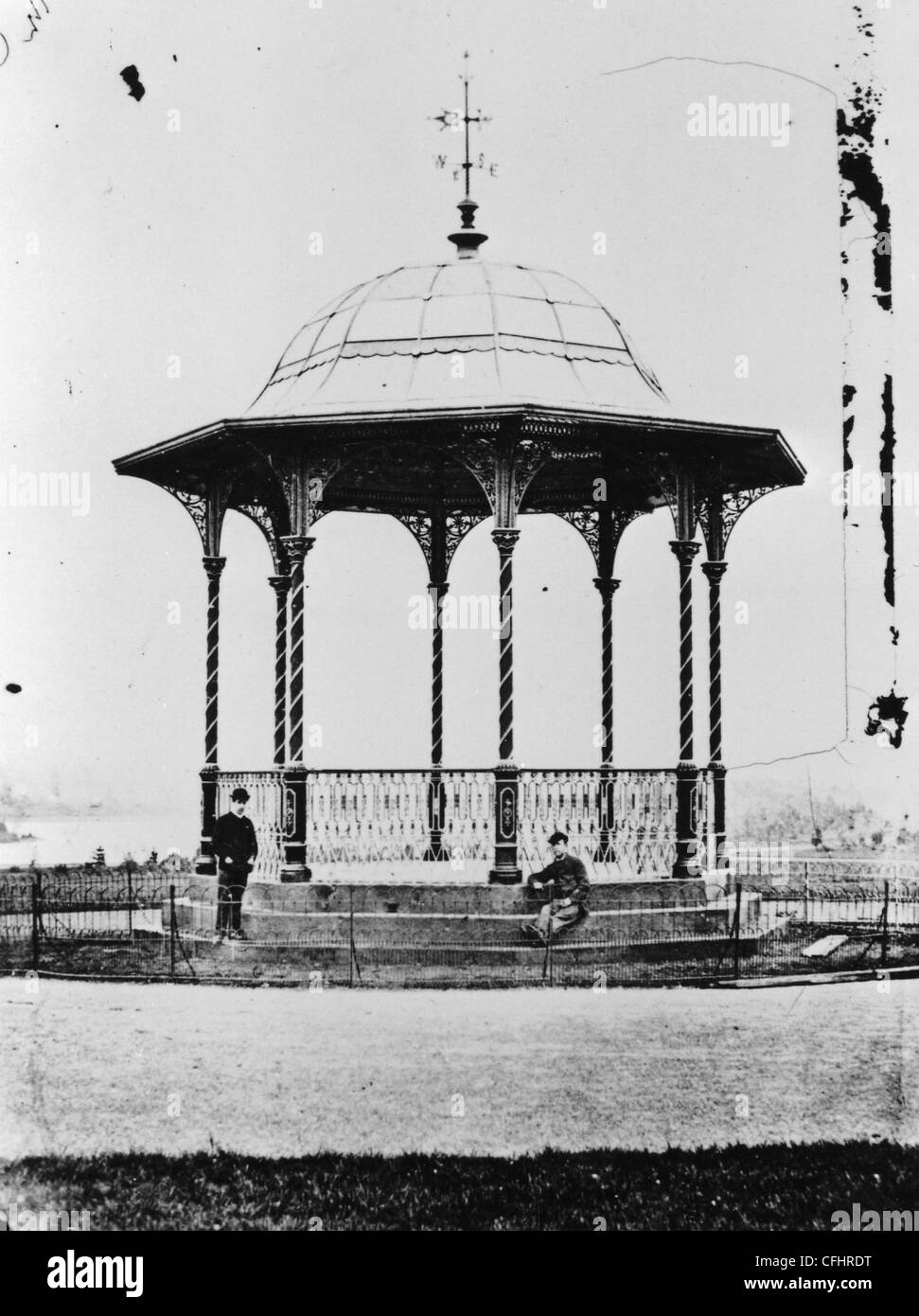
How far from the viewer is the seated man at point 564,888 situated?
15.5 metres

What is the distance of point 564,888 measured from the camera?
611 inches

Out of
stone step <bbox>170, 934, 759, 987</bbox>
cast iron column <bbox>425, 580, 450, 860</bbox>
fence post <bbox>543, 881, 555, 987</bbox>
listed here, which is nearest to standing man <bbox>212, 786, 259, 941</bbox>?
stone step <bbox>170, 934, 759, 987</bbox>

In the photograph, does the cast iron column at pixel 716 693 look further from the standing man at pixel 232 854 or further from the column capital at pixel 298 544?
the standing man at pixel 232 854

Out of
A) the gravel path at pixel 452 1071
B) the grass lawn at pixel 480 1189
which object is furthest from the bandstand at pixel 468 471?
the grass lawn at pixel 480 1189

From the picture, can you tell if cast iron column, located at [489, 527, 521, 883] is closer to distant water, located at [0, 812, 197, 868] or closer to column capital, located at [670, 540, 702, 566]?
column capital, located at [670, 540, 702, 566]

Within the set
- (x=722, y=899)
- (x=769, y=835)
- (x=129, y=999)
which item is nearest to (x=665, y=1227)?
(x=129, y=999)

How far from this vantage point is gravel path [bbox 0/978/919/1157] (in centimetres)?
978

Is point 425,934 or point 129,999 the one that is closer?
point 129,999

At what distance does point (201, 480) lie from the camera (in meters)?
18.0

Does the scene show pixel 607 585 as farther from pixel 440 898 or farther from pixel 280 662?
pixel 440 898

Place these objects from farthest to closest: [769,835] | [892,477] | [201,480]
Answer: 1. [769,835]
2. [201,480]
3. [892,477]

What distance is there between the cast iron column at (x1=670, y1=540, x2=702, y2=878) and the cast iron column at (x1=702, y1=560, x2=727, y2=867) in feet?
3.47

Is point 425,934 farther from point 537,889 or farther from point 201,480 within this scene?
point 201,480

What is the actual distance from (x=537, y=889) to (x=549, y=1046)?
13.5 feet
